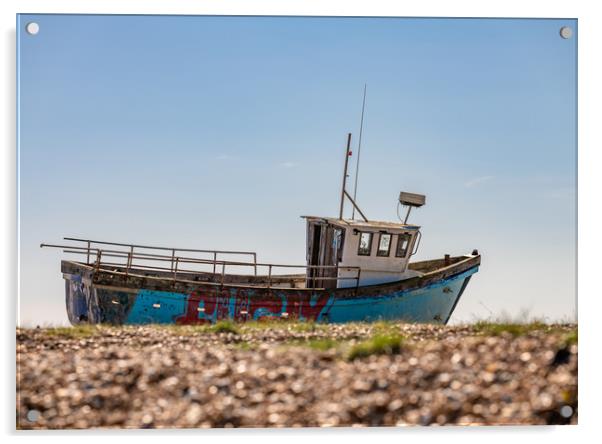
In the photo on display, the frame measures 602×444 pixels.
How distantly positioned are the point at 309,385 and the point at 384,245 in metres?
9.76

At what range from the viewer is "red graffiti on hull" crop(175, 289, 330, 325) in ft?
58.7

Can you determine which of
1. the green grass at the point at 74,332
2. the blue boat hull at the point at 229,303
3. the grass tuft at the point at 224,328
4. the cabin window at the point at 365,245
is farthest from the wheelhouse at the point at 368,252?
the green grass at the point at 74,332

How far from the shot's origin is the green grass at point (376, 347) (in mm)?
10852

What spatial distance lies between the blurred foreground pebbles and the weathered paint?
6135 mm

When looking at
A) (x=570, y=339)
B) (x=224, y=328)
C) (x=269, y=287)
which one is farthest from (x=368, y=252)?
(x=570, y=339)

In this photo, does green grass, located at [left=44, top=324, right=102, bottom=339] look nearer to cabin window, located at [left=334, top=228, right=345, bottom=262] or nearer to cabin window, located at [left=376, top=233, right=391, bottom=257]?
cabin window, located at [left=334, top=228, right=345, bottom=262]

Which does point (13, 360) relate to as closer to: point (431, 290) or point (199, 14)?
point (199, 14)

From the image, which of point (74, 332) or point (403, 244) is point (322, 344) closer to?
point (74, 332)

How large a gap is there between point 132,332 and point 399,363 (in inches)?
182

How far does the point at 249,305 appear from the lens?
18188 millimetres

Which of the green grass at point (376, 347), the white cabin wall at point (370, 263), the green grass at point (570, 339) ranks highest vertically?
the white cabin wall at point (370, 263)

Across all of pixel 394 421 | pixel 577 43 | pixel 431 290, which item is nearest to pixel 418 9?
pixel 577 43

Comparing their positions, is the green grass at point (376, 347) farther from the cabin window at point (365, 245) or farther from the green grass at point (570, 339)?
the cabin window at point (365, 245)

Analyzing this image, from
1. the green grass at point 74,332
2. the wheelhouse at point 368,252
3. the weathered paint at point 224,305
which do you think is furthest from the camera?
the wheelhouse at point 368,252
